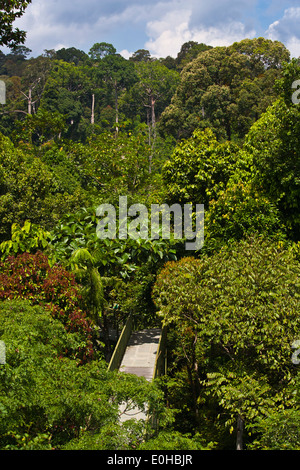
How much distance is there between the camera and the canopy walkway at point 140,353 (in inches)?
453

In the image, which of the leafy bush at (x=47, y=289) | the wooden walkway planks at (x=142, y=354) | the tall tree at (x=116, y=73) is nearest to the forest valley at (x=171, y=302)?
the leafy bush at (x=47, y=289)

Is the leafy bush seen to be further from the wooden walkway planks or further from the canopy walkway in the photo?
the wooden walkway planks

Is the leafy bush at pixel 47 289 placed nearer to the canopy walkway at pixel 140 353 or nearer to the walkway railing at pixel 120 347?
the walkway railing at pixel 120 347

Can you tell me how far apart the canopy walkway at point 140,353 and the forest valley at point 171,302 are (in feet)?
1.47

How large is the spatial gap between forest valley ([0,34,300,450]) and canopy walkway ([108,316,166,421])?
45cm

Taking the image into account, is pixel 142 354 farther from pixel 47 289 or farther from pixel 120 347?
pixel 47 289

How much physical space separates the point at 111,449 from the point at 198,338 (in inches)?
231

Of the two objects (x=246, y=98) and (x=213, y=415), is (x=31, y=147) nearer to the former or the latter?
(x=246, y=98)

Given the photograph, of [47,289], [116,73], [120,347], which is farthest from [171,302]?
[116,73]

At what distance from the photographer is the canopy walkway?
37.7ft

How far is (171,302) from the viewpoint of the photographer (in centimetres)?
1065

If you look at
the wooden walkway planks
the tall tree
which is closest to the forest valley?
the wooden walkway planks

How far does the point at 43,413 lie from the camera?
6.51 metres

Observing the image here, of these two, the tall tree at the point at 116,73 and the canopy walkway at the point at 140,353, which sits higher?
the tall tree at the point at 116,73
